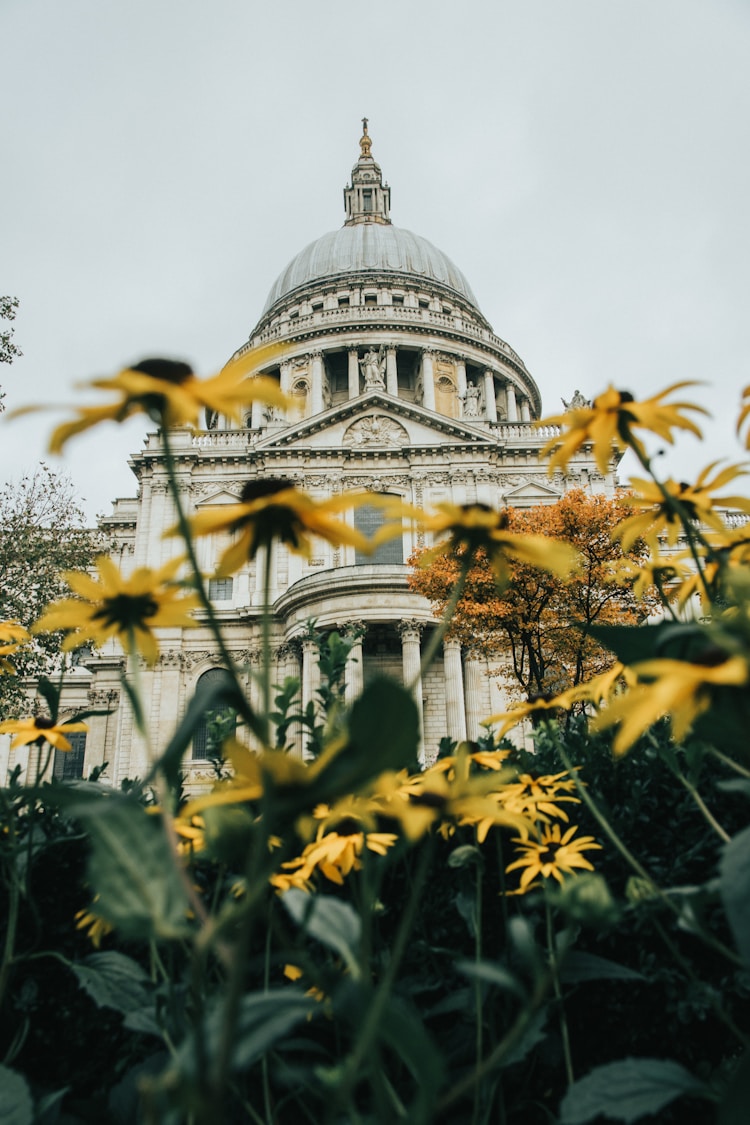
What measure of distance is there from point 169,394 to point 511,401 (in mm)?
54305

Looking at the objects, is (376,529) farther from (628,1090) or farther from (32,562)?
(628,1090)

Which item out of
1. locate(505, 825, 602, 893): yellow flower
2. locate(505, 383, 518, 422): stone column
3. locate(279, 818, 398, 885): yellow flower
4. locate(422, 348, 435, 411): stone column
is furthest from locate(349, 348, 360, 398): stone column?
locate(279, 818, 398, 885): yellow flower

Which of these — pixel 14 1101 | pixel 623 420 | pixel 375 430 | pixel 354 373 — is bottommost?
pixel 14 1101

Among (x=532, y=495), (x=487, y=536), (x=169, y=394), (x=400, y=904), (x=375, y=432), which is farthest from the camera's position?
(x=375, y=432)

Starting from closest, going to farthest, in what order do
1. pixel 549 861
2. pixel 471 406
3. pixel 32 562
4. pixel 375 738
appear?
pixel 375 738
pixel 549 861
pixel 32 562
pixel 471 406

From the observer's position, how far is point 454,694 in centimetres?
2873

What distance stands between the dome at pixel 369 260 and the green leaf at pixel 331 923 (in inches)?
2278

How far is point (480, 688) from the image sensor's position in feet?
102

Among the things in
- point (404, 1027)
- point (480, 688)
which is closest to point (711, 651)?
point (404, 1027)

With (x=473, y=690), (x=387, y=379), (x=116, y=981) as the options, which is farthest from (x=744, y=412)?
(x=387, y=379)

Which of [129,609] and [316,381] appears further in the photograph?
[316,381]

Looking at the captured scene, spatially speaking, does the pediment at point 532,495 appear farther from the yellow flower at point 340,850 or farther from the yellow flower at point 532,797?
the yellow flower at point 340,850

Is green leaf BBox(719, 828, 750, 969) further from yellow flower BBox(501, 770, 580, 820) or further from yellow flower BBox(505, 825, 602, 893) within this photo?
yellow flower BBox(501, 770, 580, 820)

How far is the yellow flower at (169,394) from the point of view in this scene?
140 centimetres
